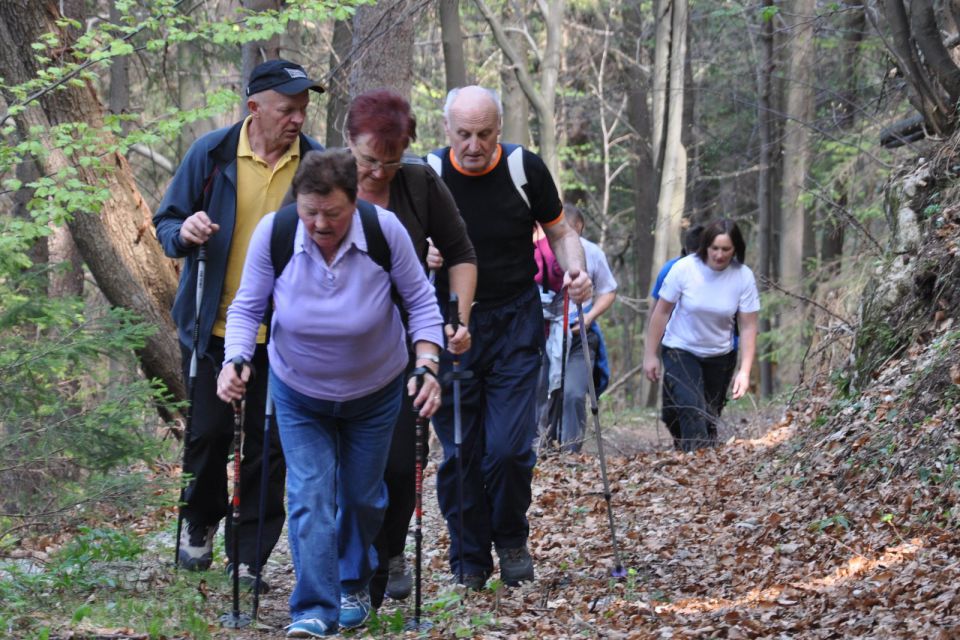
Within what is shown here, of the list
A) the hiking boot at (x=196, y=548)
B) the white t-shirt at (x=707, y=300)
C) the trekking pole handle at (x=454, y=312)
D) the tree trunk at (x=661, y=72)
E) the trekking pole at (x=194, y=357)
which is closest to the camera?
the trekking pole handle at (x=454, y=312)

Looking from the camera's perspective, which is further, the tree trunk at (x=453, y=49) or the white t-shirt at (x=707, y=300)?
the tree trunk at (x=453, y=49)

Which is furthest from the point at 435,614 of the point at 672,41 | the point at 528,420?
the point at 672,41

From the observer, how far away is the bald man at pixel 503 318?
671cm

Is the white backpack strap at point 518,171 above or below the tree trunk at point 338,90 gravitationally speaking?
below

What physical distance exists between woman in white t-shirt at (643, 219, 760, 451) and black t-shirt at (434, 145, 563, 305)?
4300mm

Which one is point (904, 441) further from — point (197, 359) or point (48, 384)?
point (48, 384)

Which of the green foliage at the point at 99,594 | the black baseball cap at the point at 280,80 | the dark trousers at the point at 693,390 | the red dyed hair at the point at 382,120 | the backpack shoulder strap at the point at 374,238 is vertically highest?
the black baseball cap at the point at 280,80

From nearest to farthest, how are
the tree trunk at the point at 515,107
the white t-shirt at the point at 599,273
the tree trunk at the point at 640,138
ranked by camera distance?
the white t-shirt at the point at 599,273 → the tree trunk at the point at 515,107 → the tree trunk at the point at 640,138

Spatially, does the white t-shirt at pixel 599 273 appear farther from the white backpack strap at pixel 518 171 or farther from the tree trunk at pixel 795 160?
the tree trunk at pixel 795 160

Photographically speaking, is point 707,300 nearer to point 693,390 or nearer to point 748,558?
point 693,390

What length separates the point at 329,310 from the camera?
5227mm

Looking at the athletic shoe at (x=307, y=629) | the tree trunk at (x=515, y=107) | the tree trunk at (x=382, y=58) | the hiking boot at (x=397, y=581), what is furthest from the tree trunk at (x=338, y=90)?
the athletic shoe at (x=307, y=629)

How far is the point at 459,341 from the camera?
19.7 feet

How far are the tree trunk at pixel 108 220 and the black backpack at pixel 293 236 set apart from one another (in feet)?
19.7
